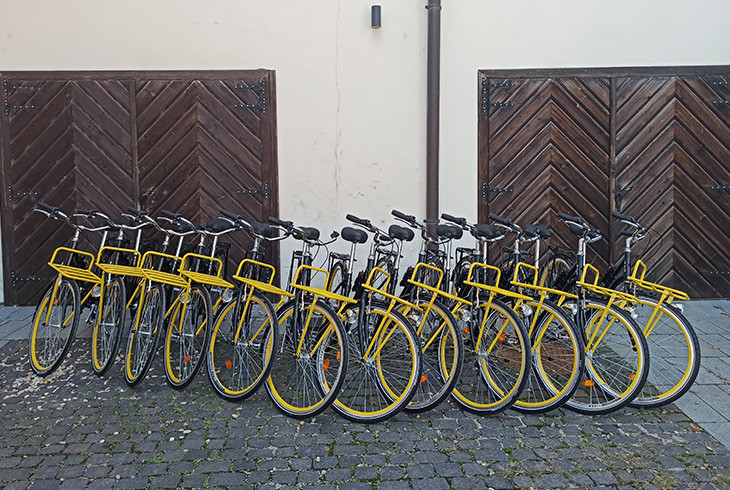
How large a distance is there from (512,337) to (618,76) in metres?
3.58

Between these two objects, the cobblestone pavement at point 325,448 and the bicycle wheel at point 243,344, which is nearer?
the cobblestone pavement at point 325,448

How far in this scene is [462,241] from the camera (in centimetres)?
634

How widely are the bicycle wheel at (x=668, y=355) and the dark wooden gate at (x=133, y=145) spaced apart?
3.60m

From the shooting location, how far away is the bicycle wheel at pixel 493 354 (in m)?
3.82

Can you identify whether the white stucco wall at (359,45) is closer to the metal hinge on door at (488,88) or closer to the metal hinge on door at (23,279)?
the metal hinge on door at (488,88)

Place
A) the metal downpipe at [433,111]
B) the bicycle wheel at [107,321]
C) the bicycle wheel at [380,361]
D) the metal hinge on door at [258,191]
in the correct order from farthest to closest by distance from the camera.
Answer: the metal hinge on door at [258,191]
the metal downpipe at [433,111]
the bicycle wheel at [107,321]
the bicycle wheel at [380,361]

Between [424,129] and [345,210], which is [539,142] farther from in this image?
[345,210]

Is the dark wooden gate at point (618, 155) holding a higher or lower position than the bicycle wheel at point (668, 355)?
higher

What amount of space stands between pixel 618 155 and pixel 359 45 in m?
2.72

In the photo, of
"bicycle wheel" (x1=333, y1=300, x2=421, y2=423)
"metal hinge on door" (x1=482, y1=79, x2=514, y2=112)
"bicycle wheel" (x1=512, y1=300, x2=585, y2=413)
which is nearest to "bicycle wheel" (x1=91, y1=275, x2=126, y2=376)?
"bicycle wheel" (x1=333, y1=300, x2=421, y2=423)

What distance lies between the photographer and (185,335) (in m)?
4.32

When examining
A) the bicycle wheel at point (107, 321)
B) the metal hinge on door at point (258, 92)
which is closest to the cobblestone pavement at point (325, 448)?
the bicycle wheel at point (107, 321)

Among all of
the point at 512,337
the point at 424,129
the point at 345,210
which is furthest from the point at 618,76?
the point at 512,337

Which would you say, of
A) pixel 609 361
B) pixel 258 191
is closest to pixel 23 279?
pixel 258 191
